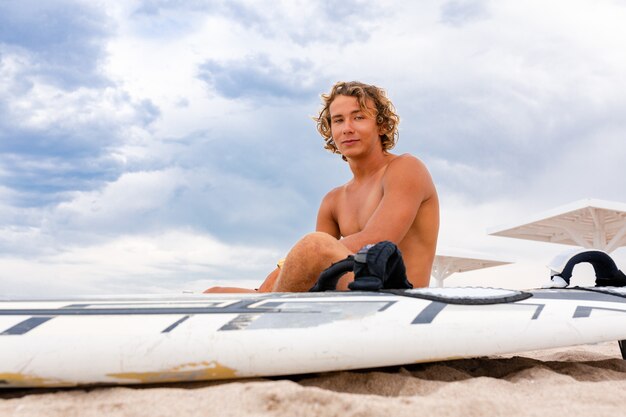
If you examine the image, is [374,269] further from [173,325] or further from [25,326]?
[25,326]

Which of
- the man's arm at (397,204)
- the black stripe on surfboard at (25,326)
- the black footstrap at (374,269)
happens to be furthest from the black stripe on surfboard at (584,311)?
the black stripe on surfboard at (25,326)

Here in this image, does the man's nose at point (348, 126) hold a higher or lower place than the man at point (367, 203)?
higher

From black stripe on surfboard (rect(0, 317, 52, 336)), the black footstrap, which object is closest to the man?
the black footstrap

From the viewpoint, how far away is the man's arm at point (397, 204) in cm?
237

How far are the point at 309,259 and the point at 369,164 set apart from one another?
2.92 feet

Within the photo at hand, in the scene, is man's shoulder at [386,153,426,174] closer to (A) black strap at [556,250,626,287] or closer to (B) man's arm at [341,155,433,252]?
(B) man's arm at [341,155,433,252]

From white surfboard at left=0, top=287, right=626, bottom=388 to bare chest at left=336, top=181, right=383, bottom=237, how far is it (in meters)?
0.89

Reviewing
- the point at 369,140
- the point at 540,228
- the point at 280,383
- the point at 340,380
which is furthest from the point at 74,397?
the point at 540,228

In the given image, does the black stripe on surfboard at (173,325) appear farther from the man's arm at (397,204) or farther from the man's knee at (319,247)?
the man's arm at (397,204)

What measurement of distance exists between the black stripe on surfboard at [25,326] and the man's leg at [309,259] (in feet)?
3.10

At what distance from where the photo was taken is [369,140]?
2840 mm

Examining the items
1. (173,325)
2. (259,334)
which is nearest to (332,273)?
(259,334)

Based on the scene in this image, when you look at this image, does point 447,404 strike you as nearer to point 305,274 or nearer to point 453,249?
point 305,274

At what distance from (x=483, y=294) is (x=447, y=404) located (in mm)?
Result: 710
